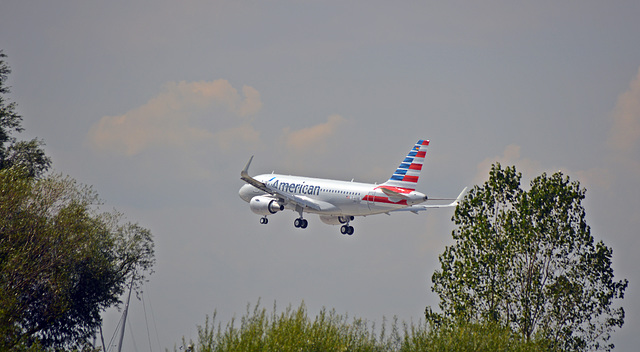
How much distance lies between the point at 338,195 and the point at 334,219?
5.99 m

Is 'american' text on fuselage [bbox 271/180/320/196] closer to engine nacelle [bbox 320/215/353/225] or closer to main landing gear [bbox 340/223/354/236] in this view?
engine nacelle [bbox 320/215/353/225]

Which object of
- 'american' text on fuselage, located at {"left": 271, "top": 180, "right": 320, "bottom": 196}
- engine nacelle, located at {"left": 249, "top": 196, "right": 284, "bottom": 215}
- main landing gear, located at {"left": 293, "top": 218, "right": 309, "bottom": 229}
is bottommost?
main landing gear, located at {"left": 293, "top": 218, "right": 309, "bottom": 229}

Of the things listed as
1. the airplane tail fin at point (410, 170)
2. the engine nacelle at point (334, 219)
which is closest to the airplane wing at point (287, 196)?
the engine nacelle at point (334, 219)

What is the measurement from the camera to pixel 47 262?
55812mm

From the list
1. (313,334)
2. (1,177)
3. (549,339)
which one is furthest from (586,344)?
(1,177)

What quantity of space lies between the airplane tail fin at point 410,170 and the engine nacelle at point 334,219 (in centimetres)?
734

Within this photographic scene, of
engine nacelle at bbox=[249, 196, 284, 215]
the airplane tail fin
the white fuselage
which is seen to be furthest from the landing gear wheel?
the airplane tail fin

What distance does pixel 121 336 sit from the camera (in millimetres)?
96312

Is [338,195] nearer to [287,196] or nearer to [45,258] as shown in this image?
[287,196]

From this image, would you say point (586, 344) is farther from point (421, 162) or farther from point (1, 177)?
point (1, 177)

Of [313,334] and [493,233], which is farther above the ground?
[493,233]

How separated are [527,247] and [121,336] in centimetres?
5398

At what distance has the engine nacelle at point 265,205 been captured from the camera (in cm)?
7981

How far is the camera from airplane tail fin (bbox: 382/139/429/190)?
2936 inches
